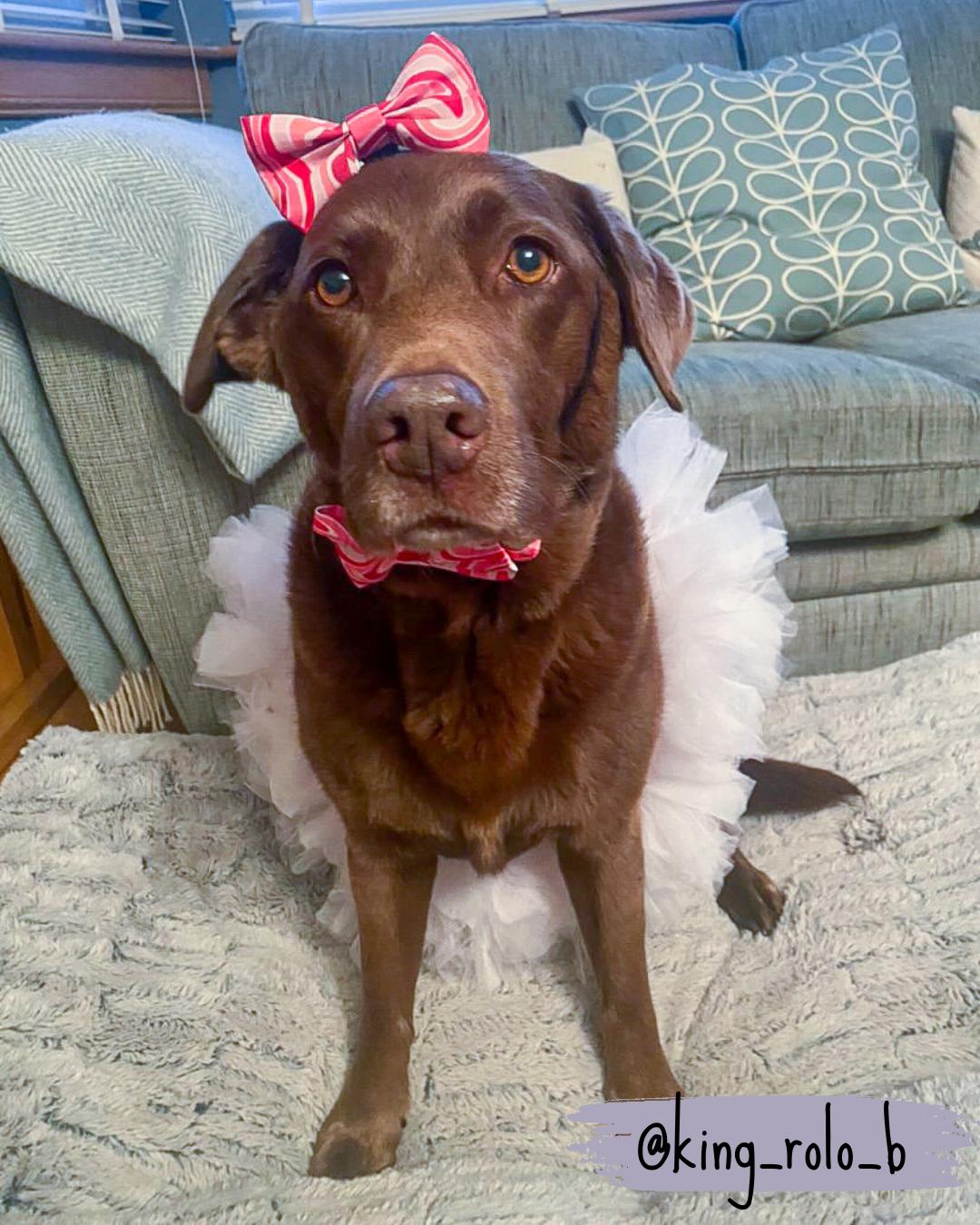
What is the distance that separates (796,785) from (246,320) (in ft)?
2.96

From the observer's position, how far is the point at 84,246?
1.11 meters

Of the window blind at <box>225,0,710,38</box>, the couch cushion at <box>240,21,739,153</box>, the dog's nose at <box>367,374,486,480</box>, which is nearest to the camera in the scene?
the dog's nose at <box>367,374,486,480</box>

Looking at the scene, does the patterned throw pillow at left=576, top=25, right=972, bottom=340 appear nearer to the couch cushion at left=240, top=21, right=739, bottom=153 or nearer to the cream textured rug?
the couch cushion at left=240, top=21, right=739, bottom=153

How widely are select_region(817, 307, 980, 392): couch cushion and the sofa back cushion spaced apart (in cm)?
62

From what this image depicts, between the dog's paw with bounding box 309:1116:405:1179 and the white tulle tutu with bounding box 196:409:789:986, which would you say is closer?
the dog's paw with bounding box 309:1116:405:1179

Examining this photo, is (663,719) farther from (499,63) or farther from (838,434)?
(499,63)

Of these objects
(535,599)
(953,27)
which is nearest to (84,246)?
(535,599)

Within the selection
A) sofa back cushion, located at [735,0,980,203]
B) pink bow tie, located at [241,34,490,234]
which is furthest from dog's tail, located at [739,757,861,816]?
sofa back cushion, located at [735,0,980,203]

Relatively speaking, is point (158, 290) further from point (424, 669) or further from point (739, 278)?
point (739, 278)

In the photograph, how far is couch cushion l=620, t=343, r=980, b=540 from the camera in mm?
1463

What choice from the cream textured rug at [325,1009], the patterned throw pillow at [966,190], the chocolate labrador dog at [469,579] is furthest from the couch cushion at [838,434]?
the patterned throw pillow at [966,190]

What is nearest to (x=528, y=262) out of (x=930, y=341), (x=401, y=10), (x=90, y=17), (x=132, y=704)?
(x=132, y=704)

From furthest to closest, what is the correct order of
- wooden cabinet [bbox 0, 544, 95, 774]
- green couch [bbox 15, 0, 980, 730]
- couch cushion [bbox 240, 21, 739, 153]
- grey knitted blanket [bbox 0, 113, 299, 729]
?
couch cushion [bbox 240, 21, 739, 153] → wooden cabinet [bbox 0, 544, 95, 774] → green couch [bbox 15, 0, 980, 730] → grey knitted blanket [bbox 0, 113, 299, 729]

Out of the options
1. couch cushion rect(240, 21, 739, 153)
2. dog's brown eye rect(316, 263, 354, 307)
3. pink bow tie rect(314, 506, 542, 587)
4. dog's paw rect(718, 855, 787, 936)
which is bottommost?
dog's paw rect(718, 855, 787, 936)
